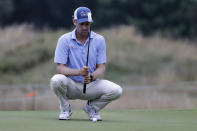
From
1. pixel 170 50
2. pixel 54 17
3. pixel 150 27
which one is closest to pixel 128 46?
pixel 170 50

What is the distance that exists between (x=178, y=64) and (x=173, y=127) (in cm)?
1858

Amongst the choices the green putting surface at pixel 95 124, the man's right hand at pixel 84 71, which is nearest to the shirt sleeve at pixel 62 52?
the man's right hand at pixel 84 71

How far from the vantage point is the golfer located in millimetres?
9352

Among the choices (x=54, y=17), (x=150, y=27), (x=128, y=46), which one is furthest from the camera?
(x=54, y=17)

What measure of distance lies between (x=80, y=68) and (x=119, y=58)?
16.9 meters

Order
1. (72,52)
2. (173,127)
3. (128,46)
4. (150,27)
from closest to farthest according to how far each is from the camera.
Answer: (173,127), (72,52), (128,46), (150,27)

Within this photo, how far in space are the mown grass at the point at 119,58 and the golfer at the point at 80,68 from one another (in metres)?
13.0

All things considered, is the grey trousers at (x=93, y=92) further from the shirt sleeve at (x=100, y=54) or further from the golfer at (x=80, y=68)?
the shirt sleeve at (x=100, y=54)

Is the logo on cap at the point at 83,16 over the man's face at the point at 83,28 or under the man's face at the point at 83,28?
over

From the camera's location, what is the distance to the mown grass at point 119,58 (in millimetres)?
24141

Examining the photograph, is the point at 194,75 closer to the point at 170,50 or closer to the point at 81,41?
the point at 170,50

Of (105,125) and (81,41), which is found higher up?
(81,41)

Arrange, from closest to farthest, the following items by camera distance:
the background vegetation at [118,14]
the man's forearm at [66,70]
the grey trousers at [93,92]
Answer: the man's forearm at [66,70] → the grey trousers at [93,92] → the background vegetation at [118,14]

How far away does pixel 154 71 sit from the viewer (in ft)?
83.5
